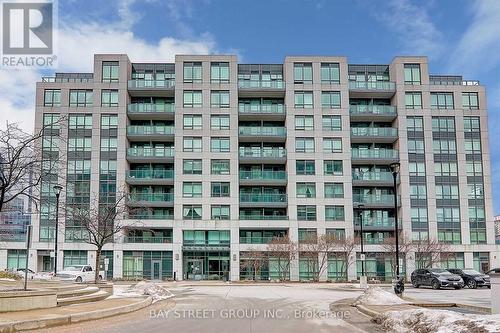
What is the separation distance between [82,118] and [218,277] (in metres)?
26.8

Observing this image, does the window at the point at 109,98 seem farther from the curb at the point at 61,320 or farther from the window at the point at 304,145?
the curb at the point at 61,320

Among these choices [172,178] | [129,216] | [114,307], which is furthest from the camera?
[172,178]

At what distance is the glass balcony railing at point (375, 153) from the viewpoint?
70875 millimetres

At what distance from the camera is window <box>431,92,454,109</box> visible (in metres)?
72.2

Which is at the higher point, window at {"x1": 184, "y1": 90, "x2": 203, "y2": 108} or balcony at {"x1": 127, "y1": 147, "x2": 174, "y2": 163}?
window at {"x1": 184, "y1": 90, "x2": 203, "y2": 108}

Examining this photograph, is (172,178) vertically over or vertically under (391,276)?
over

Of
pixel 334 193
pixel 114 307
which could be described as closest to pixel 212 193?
pixel 334 193

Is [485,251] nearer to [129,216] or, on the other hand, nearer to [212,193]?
[212,193]

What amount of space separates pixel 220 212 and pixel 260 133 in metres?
11.4

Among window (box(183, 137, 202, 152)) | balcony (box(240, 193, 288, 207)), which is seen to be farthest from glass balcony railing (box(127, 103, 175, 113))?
balcony (box(240, 193, 288, 207))

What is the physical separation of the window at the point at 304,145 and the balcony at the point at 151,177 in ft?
53.6

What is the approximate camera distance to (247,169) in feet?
235

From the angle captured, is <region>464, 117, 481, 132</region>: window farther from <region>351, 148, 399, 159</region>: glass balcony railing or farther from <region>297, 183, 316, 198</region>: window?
<region>297, 183, 316, 198</region>: window

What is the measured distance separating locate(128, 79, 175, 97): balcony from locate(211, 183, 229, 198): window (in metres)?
14.0
